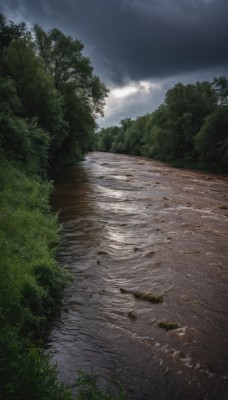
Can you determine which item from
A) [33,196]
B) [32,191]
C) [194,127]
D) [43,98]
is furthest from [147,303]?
[194,127]

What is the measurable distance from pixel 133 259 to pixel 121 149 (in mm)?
85121

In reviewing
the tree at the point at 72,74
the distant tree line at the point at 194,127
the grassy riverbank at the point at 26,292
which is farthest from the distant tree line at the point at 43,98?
the distant tree line at the point at 194,127

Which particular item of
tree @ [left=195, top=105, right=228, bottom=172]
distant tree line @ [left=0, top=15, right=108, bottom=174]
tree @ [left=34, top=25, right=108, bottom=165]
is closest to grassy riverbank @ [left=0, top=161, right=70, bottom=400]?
distant tree line @ [left=0, top=15, right=108, bottom=174]

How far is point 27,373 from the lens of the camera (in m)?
3.95

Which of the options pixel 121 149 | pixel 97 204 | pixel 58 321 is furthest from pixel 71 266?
pixel 121 149

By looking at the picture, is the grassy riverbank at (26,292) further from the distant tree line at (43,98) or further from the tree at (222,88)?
the tree at (222,88)

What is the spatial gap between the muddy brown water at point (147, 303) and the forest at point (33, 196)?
0.58 meters

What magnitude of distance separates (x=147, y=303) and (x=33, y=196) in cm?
739

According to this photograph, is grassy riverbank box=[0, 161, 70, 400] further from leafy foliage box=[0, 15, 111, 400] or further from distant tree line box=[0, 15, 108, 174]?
distant tree line box=[0, 15, 108, 174]

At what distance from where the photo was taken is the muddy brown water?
5.02 meters

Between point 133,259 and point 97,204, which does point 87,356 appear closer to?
point 133,259

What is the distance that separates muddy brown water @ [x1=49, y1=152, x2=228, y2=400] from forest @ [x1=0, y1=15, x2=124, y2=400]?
58cm

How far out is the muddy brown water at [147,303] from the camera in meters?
5.02

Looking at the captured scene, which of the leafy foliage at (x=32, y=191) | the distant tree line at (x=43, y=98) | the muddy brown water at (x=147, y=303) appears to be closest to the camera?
the leafy foliage at (x=32, y=191)
